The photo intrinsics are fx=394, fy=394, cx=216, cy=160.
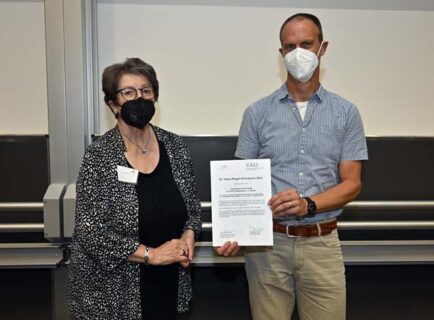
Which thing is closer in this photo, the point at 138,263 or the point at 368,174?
the point at 138,263

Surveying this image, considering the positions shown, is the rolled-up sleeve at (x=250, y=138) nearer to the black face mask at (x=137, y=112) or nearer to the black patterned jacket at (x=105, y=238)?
the black patterned jacket at (x=105, y=238)

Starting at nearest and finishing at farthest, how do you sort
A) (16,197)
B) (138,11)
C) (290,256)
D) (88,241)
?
(88,241)
(290,256)
(16,197)
(138,11)

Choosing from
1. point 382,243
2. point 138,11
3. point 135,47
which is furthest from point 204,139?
point 382,243

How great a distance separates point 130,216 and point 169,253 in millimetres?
193

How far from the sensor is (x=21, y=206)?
2.11 meters

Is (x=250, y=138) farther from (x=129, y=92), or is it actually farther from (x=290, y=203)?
(x=129, y=92)

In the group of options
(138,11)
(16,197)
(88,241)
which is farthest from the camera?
(138,11)

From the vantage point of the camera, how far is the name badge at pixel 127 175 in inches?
54.7

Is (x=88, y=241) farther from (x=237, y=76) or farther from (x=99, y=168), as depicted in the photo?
(x=237, y=76)

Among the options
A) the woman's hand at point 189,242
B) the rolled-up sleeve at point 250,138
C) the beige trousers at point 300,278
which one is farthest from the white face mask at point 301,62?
the woman's hand at point 189,242

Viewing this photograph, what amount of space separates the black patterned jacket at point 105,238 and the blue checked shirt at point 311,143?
40 cm

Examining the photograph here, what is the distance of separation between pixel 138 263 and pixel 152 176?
322 millimetres

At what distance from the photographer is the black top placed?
4.66 feet

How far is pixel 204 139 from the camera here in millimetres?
2193
